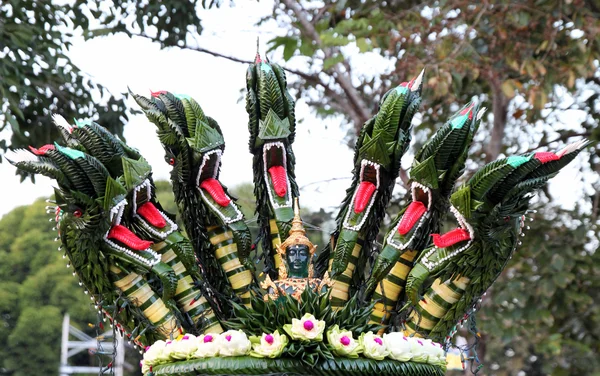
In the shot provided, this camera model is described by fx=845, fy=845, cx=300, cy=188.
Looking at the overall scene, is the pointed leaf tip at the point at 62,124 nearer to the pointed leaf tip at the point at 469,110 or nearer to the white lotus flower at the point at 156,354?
the white lotus flower at the point at 156,354

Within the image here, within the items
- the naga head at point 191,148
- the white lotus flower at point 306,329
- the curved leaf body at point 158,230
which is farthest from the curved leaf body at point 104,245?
the white lotus flower at point 306,329

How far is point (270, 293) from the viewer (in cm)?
541

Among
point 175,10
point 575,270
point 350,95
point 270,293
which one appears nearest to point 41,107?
point 175,10

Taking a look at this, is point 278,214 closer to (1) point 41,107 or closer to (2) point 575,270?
(1) point 41,107

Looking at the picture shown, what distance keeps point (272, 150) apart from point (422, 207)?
43.1 inches

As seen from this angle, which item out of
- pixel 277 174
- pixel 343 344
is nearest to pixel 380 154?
pixel 277 174

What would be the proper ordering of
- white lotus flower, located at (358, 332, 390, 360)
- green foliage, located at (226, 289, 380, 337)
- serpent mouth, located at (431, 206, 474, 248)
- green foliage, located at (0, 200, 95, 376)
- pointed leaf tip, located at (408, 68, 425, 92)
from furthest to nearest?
green foliage, located at (0, 200, 95, 376), pointed leaf tip, located at (408, 68, 425, 92), serpent mouth, located at (431, 206, 474, 248), green foliage, located at (226, 289, 380, 337), white lotus flower, located at (358, 332, 390, 360)

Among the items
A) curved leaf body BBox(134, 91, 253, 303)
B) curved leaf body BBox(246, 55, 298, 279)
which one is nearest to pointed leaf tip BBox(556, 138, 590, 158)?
curved leaf body BBox(246, 55, 298, 279)

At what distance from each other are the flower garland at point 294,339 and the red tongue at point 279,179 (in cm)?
128

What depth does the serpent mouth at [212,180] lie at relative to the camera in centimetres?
568

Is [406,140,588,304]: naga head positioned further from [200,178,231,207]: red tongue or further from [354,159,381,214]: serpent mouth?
[200,178,231,207]: red tongue

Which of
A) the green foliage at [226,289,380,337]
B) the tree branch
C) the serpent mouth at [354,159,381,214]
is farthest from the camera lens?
the tree branch

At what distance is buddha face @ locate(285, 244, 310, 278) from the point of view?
5527 millimetres

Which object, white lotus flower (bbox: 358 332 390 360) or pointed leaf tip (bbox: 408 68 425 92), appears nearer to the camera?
white lotus flower (bbox: 358 332 390 360)
